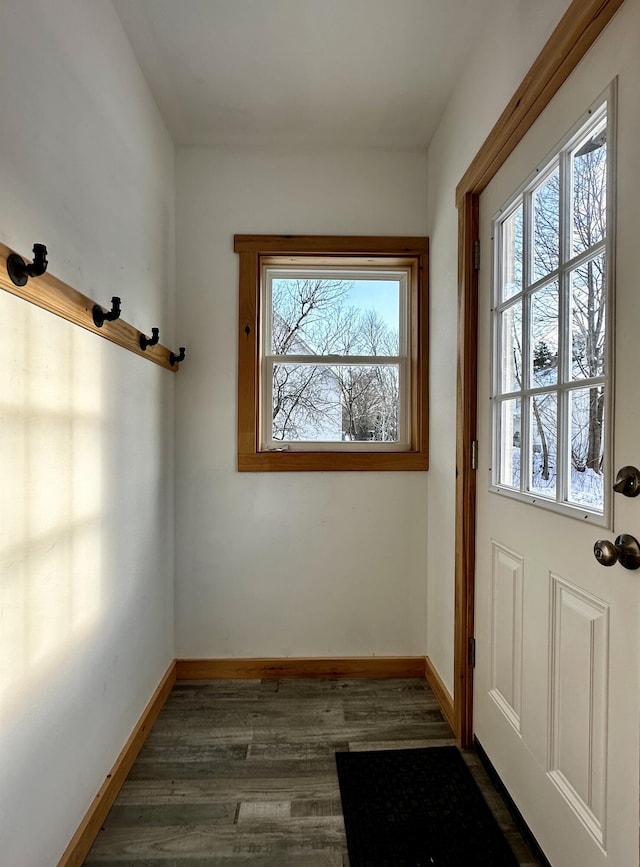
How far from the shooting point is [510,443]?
1552 mm

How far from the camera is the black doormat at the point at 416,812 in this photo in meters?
1.32

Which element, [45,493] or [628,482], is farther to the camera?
[45,493]

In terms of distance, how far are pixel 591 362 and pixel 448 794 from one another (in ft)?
4.60

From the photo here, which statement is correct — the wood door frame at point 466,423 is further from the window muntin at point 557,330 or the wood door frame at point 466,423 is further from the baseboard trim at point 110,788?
the baseboard trim at point 110,788

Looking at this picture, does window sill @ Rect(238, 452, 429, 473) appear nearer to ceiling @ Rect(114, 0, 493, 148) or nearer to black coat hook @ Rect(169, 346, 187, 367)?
black coat hook @ Rect(169, 346, 187, 367)

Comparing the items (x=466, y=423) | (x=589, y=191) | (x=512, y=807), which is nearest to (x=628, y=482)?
(x=589, y=191)

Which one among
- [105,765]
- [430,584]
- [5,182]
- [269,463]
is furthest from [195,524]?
[5,182]

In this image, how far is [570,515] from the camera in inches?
46.7

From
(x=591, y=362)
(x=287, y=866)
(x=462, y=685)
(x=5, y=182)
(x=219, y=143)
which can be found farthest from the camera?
(x=219, y=143)

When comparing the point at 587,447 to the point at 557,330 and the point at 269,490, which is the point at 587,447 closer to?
the point at 557,330

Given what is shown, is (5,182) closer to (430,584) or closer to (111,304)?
(111,304)

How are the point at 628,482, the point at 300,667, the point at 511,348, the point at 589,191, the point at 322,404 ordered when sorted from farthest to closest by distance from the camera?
1. the point at 322,404
2. the point at 300,667
3. the point at 511,348
4. the point at 589,191
5. the point at 628,482

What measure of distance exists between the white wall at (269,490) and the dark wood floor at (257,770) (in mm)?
236

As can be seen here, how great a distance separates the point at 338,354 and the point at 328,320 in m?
0.18
